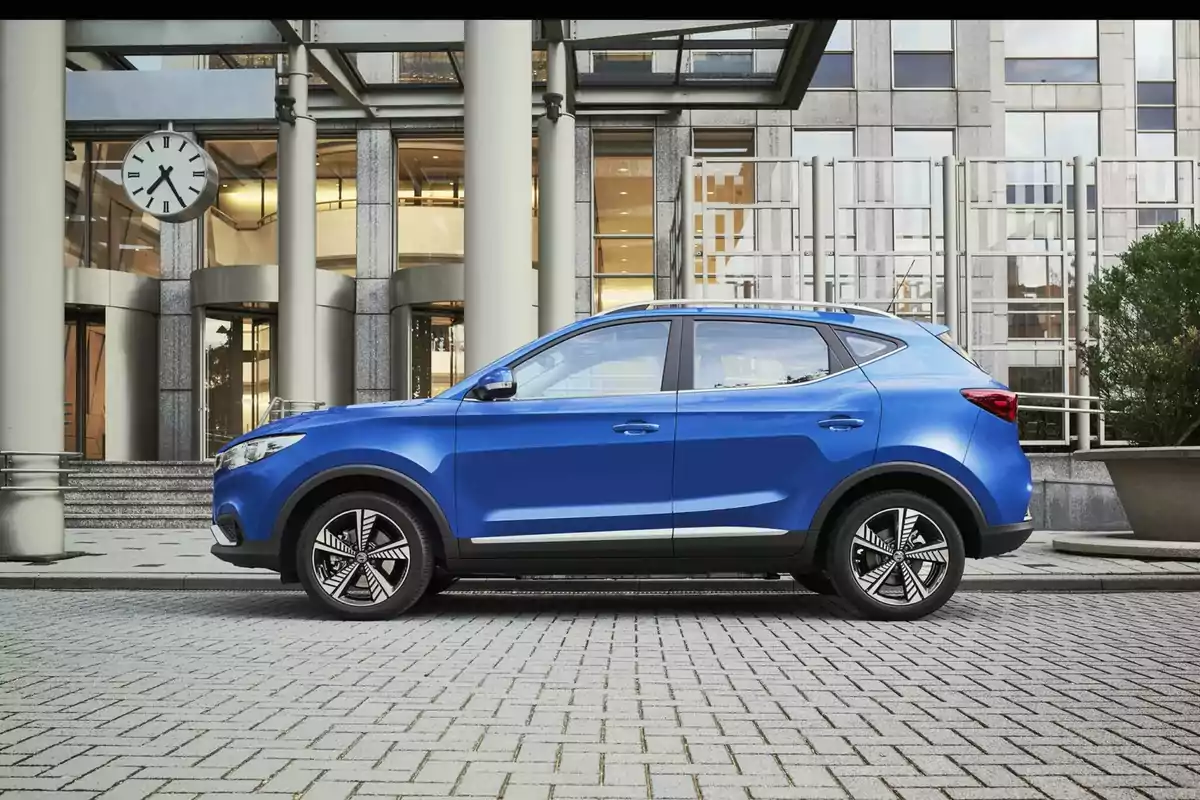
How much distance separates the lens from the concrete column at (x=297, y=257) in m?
19.2

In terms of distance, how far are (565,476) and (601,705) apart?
8.61ft

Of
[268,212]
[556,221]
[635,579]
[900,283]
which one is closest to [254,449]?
[635,579]

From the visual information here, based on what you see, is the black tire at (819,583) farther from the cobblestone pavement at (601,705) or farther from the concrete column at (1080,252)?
the concrete column at (1080,252)

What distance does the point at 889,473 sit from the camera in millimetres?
7730


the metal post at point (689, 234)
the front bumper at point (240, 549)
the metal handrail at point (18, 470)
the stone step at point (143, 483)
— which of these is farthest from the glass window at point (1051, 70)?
the front bumper at point (240, 549)

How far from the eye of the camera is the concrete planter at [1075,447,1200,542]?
11031 millimetres

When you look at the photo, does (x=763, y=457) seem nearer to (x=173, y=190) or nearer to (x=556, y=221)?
(x=556, y=221)

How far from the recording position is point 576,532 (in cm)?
763

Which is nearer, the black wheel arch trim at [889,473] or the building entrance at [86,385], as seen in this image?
the black wheel arch trim at [889,473]

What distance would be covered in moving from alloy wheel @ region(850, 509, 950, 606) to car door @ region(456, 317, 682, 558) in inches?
49.1

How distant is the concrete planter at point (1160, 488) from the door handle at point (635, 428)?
5.61 metres

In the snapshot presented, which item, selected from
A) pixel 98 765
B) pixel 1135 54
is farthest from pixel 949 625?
pixel 1135 54

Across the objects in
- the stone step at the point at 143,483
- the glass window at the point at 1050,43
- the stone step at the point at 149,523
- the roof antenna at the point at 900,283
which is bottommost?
the stone step at the point at 149,523

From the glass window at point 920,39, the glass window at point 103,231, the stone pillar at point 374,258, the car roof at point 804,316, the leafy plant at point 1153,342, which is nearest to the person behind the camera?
the car roof at point 804,316
